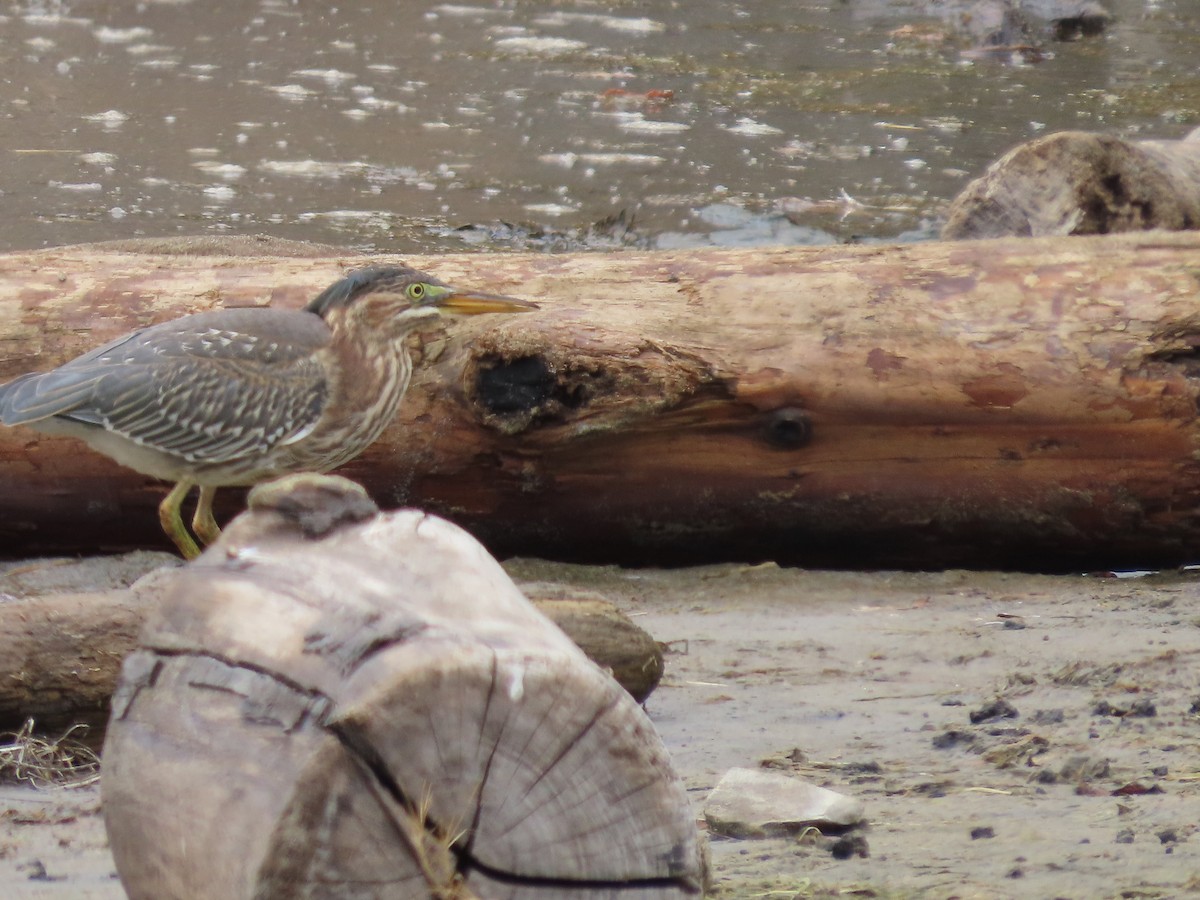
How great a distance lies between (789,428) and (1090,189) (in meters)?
2.20

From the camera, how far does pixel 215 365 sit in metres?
4.93

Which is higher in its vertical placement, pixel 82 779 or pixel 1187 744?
pixel 1187 744

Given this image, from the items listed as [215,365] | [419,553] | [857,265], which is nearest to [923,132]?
[857,265]

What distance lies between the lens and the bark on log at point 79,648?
144 inches

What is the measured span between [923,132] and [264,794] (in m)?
10.9

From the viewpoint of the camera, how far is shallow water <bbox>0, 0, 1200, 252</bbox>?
33.5ft

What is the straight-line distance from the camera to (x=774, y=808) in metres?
3.11

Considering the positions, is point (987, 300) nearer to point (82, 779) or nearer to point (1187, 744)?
point (1187, 744)

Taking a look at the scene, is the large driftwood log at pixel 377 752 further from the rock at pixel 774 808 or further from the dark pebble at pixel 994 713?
the dark pebble at pixel 994 713

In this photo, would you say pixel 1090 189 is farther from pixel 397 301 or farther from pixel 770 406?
pixel 397 301

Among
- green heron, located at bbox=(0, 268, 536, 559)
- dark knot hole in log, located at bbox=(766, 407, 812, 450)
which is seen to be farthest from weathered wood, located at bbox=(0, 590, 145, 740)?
dark knot hole in log, located at bbox=(766, 407, 812, 450)

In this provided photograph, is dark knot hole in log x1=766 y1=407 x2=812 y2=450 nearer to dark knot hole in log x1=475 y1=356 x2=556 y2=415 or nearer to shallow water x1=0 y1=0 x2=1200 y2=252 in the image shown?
dark knot hole in log x1=475 y1=356 x2=556 y2=415

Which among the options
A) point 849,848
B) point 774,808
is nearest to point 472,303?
point 774,808

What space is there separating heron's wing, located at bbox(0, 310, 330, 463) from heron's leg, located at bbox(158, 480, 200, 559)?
0.90 feet
